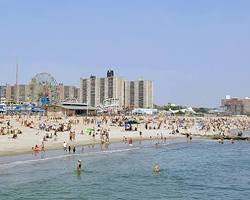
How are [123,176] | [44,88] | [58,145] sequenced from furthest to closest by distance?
1. [44,88]
2. [58,145]
3. [123,176]

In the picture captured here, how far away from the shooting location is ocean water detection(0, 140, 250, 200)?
31469 mm

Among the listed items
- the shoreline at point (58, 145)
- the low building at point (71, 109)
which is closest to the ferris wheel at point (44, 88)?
the low building at point (71, 109)

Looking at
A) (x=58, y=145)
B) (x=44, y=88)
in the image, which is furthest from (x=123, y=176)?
(x=44, y=88)

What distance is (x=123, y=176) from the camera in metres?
39.0

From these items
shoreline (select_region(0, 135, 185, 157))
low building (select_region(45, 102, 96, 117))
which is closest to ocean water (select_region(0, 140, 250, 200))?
shoreline (select_region(0, 135, 185, 157))

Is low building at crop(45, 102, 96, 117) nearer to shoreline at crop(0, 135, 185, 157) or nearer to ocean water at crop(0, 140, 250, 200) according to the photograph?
shoreline at crop(0, 135, 185, 157)

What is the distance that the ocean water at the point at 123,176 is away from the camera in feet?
103

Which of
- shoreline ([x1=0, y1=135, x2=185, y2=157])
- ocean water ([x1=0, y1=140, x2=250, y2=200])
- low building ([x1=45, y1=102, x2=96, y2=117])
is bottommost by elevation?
ocean water ([x1=0, y1=140, x2=250, y2=200])

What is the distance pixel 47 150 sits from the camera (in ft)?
173

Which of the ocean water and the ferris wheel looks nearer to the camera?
the ocean water

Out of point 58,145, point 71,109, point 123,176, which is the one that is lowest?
point 123,176

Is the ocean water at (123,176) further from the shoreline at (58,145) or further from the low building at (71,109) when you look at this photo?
the low building at (71,109)

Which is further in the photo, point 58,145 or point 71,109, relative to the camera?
point 71,109

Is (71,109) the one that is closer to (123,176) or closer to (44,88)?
(44,88)
